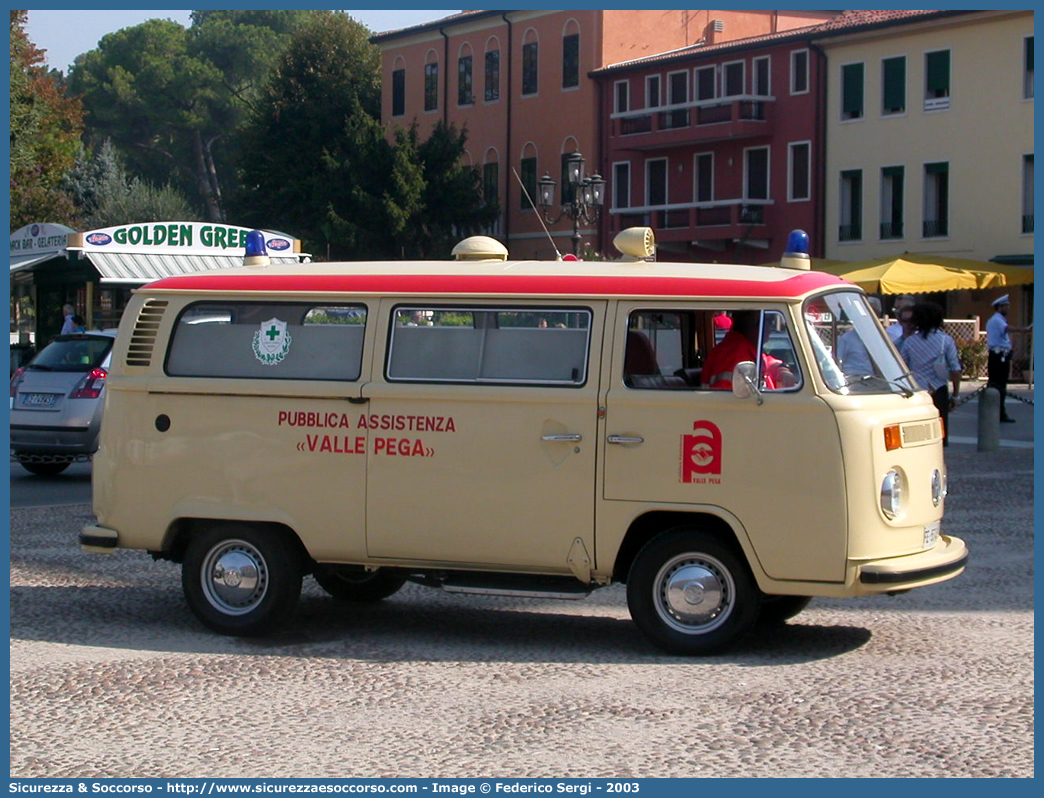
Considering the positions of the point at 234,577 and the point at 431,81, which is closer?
the point at 234,577

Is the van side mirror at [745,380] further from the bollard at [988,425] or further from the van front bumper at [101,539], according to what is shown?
the bollard at [988,425]

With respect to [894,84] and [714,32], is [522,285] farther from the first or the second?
[714,32]

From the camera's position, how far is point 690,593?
7.48m

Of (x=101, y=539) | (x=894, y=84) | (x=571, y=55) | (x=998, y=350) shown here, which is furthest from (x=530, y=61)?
(x=101, y=539)

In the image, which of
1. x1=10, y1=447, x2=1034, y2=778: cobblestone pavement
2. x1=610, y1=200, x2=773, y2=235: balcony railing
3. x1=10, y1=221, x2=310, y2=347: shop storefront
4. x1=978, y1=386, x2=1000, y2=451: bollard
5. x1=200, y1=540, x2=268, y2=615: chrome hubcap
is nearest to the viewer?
x1=10, y1=447, x2=1034, y2=778: cobblestone pavement

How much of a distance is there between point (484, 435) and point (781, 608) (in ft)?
6.65

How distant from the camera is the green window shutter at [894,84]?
45125 mm

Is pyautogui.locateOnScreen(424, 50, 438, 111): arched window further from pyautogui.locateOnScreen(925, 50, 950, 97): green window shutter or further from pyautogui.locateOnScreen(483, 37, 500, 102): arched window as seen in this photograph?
pyautogui.locateOnScreen(925, 50, 950, 97): green window shutter

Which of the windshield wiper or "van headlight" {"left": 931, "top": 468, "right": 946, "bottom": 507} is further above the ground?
the windshield wiper

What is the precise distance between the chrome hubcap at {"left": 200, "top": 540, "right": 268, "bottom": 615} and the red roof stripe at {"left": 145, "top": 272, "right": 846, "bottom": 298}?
4.65 ft

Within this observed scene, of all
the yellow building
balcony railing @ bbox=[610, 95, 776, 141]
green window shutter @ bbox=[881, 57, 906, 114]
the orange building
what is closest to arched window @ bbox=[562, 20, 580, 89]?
the orange building

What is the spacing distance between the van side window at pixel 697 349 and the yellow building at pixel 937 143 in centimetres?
3617

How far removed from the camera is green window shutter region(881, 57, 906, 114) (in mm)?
45125

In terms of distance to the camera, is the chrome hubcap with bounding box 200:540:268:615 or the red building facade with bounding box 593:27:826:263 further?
the red building facade with bounding box 593:27:826:263
